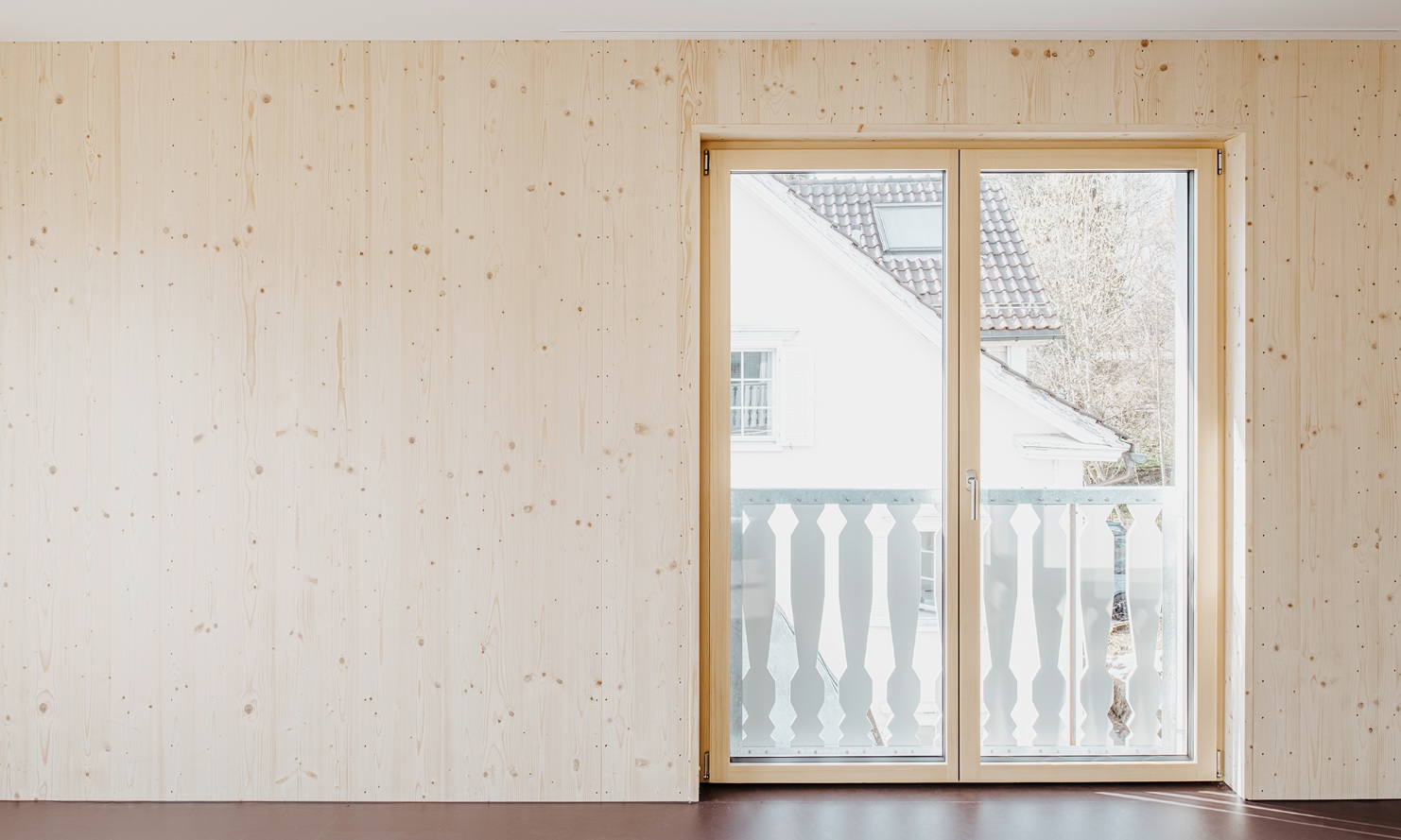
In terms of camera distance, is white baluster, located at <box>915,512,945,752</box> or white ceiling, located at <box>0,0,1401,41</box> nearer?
white ceiling, located at <box>0,0,1401,41</box>

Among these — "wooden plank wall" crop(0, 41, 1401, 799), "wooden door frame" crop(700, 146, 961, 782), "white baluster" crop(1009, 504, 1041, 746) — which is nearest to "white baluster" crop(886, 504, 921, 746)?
"wooden door frame" crop(700, 146, 961, 782)

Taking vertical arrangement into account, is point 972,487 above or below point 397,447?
below

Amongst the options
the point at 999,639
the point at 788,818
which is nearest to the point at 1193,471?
the point at 999,639

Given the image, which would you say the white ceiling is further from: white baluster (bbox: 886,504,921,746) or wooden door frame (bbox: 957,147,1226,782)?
white baluster (bbox: 886,504,921,746)

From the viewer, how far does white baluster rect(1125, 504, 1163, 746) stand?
2908 mm

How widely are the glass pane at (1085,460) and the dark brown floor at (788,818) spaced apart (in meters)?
0.23

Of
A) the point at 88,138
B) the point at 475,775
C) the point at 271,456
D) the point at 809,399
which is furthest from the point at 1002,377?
the point at 88,138

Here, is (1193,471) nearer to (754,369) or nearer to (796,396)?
(796,396)

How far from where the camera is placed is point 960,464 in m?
2.86

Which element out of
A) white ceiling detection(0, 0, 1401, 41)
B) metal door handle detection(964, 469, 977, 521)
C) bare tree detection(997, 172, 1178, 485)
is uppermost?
white ceiling detection(0, 0, 1401, 41)

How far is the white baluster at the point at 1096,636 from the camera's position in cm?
291

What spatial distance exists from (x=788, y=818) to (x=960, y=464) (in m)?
1.28

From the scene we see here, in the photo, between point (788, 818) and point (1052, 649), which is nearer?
point (788, 818)

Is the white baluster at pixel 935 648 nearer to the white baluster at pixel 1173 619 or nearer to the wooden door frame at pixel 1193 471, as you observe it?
the wooden door frame at pixel 1193 471
